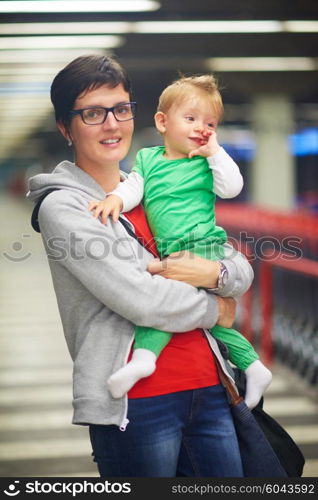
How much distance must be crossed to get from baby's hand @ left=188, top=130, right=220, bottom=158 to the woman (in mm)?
157

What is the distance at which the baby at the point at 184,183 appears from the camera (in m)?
2.08

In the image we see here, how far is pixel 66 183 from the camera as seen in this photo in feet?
6.82

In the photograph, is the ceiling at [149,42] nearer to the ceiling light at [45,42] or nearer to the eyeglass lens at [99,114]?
the ceiling light at [45,42]

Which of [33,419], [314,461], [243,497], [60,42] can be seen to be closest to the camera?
[243,497]

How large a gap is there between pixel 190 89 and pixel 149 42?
721 centimetres

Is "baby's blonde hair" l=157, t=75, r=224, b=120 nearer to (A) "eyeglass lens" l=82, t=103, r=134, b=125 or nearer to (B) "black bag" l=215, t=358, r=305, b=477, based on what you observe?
(A) "eyeglass lens" l=82, t=103, r=134, b=125

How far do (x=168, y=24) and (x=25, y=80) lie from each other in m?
1.30

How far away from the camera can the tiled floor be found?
186 inches

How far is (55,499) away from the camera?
2500mm

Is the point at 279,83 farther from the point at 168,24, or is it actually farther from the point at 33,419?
the point at 33,419

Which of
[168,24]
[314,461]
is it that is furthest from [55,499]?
[168,24]

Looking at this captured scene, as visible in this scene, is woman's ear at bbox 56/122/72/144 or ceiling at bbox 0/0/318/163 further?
ceiling at bbox 0/0/318/163

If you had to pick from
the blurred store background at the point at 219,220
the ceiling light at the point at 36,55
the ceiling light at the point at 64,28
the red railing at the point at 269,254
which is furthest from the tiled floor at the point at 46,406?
the ceiling light at the point at 36,55

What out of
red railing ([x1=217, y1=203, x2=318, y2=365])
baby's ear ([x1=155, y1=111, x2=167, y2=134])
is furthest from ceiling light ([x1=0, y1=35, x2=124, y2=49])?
baby's ear ([x1=155, y1=111, x2=167, y2=134])
